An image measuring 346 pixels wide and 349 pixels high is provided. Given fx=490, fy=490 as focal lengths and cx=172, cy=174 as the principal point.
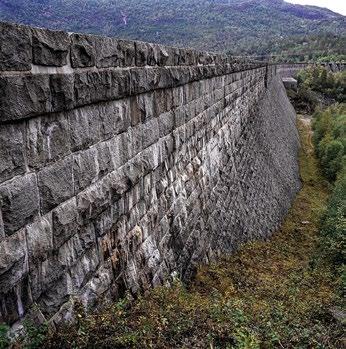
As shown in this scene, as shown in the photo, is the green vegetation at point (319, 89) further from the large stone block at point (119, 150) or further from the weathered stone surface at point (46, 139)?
the weathered stone surface at point (46, 139)

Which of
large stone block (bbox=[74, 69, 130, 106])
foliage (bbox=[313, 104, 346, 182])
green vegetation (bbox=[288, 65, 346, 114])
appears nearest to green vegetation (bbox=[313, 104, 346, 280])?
foliage (bbox=[313, 104, 346, 182])

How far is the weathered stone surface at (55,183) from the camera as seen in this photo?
3.25 meters

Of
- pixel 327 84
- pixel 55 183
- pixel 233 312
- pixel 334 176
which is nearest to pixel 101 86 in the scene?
pixel 55 183

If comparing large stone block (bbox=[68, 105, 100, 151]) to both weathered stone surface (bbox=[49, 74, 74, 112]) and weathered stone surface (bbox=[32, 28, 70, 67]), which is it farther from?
weathered stone surface (bbox=[32, 28, 70, 67])

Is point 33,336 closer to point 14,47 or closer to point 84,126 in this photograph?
point 84,126

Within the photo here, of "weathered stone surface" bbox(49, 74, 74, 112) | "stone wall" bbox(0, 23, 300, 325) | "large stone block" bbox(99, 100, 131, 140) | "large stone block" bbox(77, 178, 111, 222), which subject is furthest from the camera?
"large stone block" bbox(99, 100, 131, 140)

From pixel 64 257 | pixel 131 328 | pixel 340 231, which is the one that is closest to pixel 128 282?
pixel 131 328

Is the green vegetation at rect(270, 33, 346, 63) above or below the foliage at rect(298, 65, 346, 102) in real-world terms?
below

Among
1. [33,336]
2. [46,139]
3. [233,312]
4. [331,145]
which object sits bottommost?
[331,145]

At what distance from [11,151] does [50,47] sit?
29.6 inches

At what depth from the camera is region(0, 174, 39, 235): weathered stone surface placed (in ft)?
9.39

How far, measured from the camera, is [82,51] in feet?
11.9

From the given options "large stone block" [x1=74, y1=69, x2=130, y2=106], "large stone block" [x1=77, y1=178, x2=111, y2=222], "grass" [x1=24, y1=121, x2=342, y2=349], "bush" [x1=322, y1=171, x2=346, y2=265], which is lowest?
"bush" [x1=322, y1=171, x2=346, y2=265]

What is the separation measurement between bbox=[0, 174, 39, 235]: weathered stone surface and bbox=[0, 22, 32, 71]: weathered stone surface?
2.22 ft
